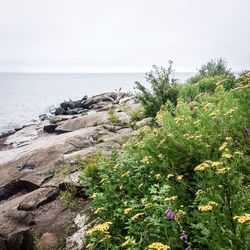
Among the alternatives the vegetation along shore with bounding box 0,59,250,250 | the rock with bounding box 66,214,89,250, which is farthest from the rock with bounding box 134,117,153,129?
the rock with bounding box 66,214,89,250

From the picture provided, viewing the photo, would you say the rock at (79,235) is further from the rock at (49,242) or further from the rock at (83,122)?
the rock at (83,122)

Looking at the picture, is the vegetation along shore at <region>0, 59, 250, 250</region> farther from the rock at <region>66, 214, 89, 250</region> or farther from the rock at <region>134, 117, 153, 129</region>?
the rock at <region>134, 117, 153, 129</region>

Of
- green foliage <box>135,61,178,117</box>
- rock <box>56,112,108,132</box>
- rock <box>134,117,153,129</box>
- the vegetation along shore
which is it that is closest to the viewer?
the vegetation along shore

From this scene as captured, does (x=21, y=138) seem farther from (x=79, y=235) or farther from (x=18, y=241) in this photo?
(x=79, y=235)

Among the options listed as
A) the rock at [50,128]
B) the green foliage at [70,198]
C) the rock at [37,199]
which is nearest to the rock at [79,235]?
the green foliage at [70,198]

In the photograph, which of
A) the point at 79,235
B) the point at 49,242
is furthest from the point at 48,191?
the point at 79,235

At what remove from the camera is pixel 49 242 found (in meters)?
7.80

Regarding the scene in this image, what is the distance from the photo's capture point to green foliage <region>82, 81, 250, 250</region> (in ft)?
11.9

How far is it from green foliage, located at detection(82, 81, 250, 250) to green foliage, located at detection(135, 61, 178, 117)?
262 inches

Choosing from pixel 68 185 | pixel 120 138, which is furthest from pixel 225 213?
pixel 120 138

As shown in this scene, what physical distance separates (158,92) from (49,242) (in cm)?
948

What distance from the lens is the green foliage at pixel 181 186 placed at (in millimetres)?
3635

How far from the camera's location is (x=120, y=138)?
42.7 ft

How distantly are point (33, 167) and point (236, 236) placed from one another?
10.5m
